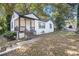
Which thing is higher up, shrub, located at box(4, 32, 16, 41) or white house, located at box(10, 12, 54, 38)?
white house, located at box(10, 12, 54, 38)

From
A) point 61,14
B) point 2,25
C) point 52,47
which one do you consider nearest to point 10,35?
point 2,25

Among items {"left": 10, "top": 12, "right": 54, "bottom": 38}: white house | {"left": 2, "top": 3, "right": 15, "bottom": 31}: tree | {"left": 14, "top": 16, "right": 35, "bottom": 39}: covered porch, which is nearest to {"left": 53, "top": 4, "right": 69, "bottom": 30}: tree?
{"left": 10, "top": 12, "right": 54, "bottom": 38}: white house

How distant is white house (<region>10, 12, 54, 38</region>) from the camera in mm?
3344

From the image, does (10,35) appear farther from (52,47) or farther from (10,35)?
(52,47)

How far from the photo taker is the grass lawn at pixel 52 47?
3325mm

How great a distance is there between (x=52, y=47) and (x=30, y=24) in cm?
41

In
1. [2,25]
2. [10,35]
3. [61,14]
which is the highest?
[61,14]

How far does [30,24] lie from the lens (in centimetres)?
337

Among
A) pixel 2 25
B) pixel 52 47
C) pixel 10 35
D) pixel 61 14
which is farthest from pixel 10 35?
pixel 61 14

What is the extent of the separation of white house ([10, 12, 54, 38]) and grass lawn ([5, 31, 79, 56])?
0.32 ft

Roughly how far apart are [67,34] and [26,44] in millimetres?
552

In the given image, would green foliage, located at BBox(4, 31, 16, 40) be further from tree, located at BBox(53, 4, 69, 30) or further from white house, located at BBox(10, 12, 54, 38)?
tree, located at BBox(53, 4, 69, 30)

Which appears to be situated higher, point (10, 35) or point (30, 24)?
point (30, 24)

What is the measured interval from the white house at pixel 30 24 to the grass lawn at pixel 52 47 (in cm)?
10
